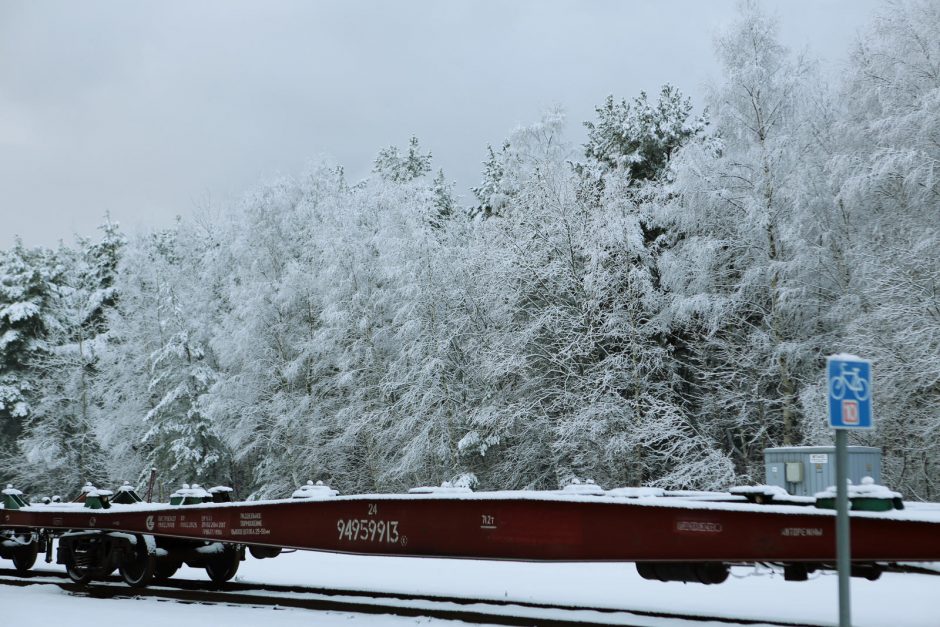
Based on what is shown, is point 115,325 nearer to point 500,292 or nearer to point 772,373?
point 500,292

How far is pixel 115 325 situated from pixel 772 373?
32.7m

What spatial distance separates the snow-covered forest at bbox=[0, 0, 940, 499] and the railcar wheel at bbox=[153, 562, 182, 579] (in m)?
14.4

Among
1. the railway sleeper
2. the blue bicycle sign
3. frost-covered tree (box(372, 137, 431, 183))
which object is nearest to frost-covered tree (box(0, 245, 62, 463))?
frost-covered tree (box(372, 137, 431, 183))

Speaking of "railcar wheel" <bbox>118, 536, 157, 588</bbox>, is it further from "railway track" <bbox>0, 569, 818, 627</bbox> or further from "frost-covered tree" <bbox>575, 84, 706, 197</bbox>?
"frost-covered tree" <bbox>575, 84, 706, 197</bbox>

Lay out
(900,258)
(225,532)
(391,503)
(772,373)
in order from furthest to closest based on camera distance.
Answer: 1. (772,373)
2. (900,258)
3. (225,532)
4. (391,503)

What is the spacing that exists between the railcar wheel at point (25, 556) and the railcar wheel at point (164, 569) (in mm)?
3876

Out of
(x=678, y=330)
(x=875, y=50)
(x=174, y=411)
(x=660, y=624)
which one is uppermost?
(x=875, y=50)

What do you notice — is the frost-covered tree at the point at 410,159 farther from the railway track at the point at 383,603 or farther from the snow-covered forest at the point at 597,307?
the railway track at the point at 383,603

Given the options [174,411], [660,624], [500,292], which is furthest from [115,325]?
[660,624]

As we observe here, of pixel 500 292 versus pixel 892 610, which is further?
pixel 500 292

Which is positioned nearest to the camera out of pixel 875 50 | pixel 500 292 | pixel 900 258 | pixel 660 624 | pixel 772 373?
pixel 660 624

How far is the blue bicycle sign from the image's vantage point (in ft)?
19.0

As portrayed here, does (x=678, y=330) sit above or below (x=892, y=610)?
above

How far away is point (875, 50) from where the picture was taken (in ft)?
80.0
